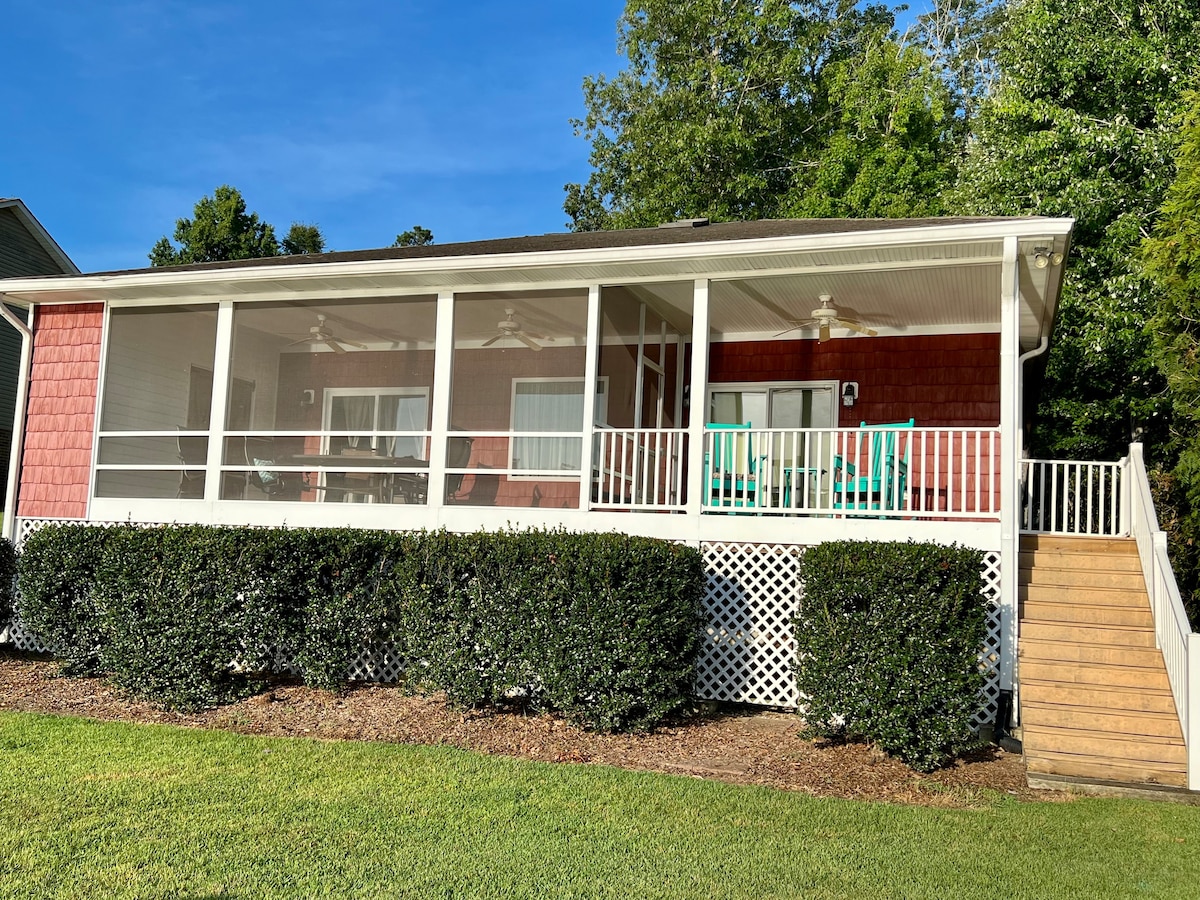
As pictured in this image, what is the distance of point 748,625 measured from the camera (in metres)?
8.25

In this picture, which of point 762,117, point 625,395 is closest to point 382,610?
point 625,395

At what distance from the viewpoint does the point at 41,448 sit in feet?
35.8

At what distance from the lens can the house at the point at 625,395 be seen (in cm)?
812

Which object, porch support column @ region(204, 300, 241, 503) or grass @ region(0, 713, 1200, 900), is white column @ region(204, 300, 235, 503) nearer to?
porch support column @ region(204, 300, 241, 503)

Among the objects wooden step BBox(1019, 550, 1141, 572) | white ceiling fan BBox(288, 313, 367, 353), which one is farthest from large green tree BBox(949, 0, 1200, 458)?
white ceiling fan BBox(288, 313, 367, 353)

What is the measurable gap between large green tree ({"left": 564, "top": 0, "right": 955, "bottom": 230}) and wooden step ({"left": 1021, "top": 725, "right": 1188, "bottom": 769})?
16434 millimetres

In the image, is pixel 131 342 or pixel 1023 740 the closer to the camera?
pixel 1023 740

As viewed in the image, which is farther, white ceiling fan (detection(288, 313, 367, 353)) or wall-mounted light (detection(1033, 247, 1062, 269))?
white ceiling fan (detection(288, 313, 367, 353))

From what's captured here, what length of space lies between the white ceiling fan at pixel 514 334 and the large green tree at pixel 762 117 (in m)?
11.5

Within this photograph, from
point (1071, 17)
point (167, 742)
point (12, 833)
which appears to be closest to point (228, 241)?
point (1071, 17)

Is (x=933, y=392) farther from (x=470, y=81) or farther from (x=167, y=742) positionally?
(x=470, y=81)

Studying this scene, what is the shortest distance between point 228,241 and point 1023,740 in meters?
26.2

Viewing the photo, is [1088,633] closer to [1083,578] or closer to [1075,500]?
[1083,578]

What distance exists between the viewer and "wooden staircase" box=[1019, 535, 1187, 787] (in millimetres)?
6105
